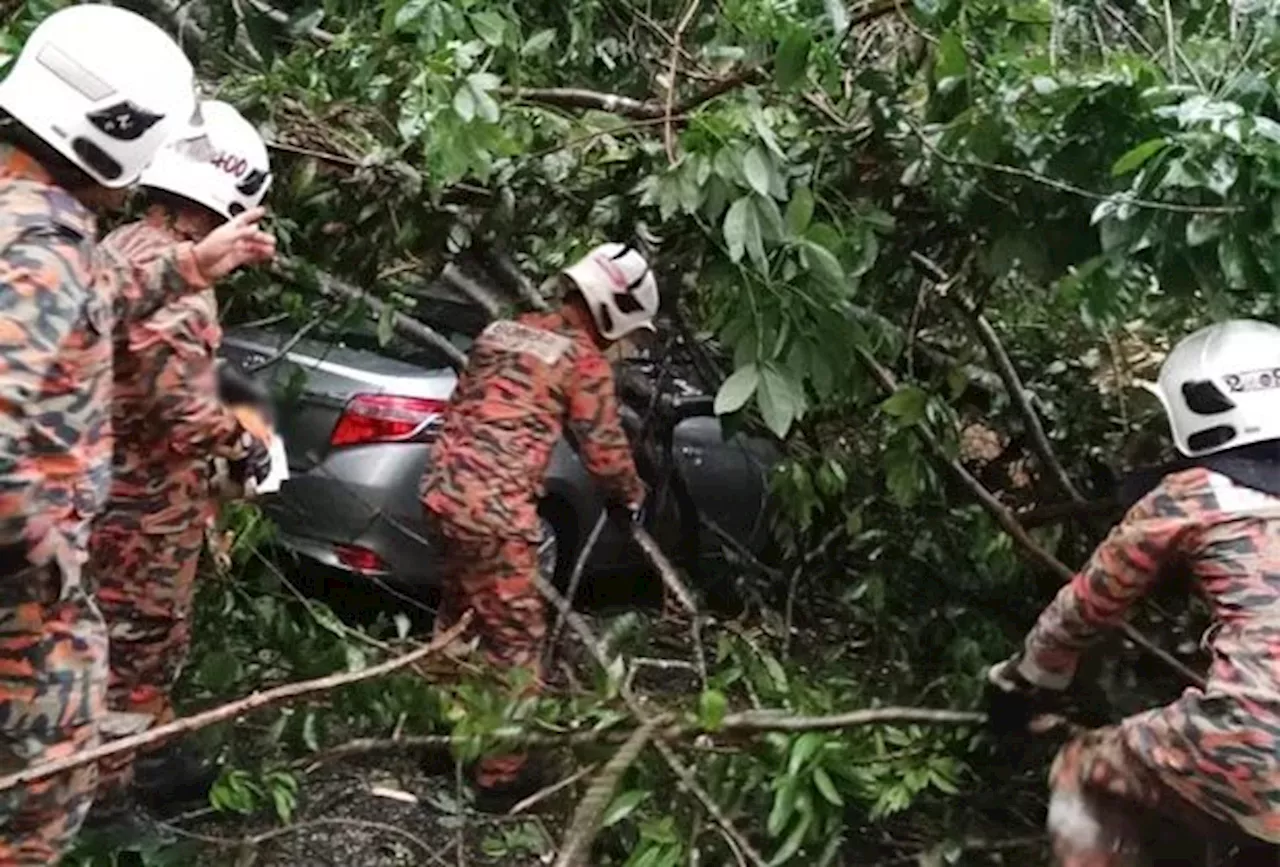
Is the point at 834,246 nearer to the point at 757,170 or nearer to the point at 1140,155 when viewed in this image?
the point at 757,170

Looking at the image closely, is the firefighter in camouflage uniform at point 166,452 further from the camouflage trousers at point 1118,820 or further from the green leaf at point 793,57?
the camouflage trousers at point 1118,820

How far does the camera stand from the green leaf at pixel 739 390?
3.56m

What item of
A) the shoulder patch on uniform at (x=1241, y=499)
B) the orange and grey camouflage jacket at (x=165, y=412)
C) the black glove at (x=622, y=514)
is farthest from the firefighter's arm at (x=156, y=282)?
the shoulder patch on uniform at (x=1241, y=499)

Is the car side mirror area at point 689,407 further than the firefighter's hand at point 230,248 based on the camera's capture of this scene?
Yes

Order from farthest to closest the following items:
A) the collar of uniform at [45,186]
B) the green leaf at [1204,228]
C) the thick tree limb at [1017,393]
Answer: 1. the thick tree limb at [1017,393]
2. the green leaf at [1204,228]
3. the collar of uniform at [45,186]

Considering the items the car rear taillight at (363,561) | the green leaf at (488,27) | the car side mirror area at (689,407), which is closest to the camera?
the green leaf at (488,27)

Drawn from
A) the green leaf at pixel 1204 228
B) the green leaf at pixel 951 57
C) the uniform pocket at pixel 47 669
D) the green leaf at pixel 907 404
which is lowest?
the uniform pocket at pixel 47 669

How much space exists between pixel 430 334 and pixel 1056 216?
2.44 m

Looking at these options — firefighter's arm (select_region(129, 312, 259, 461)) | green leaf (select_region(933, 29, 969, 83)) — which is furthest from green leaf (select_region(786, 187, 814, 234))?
firefighter's arm (select_region(129, 312, 259, 461))

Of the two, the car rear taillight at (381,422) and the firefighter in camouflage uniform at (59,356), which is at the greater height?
the firefighter in camouflage uniform at (59,356)

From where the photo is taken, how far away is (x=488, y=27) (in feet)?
12.7

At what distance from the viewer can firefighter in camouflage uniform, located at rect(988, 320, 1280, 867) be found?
319 centimetres

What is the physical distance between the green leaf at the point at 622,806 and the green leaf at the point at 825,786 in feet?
1.28

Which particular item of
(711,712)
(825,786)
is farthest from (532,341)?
(825,786)
